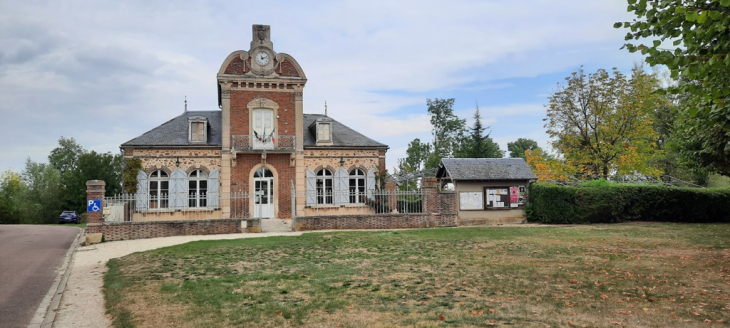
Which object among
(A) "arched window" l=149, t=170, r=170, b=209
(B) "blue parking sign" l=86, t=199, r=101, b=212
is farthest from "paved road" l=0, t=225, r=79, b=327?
(A) "arched window" l=149, t=170, r=170, b=209

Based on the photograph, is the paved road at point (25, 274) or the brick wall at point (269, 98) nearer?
the paved road at point (25, 274)

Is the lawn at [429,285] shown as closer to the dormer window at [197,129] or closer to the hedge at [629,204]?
the hedge at [629,204]

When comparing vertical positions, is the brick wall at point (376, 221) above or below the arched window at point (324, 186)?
below

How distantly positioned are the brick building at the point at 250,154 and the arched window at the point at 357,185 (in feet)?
0.74

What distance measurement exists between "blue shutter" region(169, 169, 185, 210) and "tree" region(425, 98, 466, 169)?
25726mm

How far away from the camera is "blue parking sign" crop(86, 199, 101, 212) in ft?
59.0

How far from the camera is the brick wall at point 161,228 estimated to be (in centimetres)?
1841

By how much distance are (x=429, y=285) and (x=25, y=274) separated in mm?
9155

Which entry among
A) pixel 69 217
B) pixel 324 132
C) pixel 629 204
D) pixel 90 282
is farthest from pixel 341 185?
pixel 69 217

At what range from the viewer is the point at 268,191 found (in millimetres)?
24938

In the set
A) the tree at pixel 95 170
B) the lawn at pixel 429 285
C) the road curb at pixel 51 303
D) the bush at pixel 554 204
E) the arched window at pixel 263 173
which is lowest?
the road curb at pixel 51 303

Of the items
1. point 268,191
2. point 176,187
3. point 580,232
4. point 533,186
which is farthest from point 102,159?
point 580,232

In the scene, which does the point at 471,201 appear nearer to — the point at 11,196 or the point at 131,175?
the point at 131,175

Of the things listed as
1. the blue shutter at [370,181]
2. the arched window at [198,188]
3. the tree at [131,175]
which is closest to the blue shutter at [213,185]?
the arched window at [198,188]
